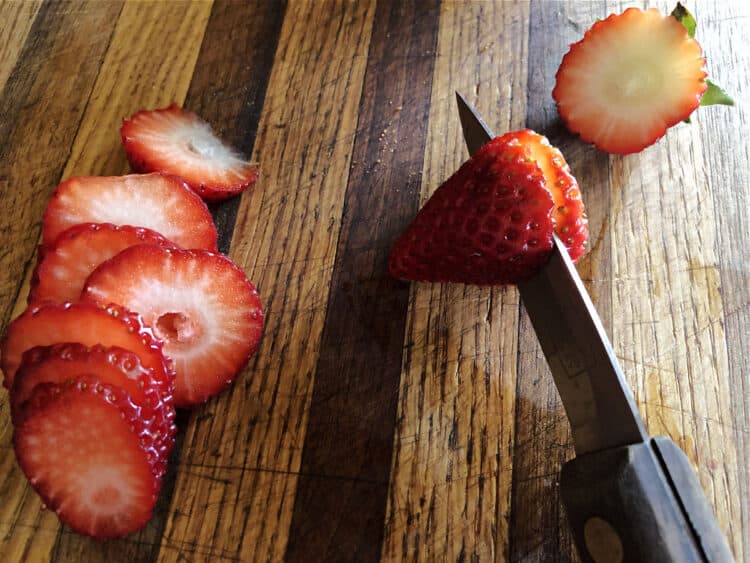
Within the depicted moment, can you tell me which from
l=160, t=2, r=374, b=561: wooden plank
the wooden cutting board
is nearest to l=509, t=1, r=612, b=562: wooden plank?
the wooden cutting board

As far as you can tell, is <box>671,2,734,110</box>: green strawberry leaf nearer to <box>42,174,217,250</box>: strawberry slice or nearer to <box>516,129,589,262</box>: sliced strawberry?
<box>516,129,589,262</box>: sliced strawberry

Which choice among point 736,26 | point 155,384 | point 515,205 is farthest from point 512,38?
point 155,384

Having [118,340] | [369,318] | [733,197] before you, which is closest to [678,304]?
[733,197]

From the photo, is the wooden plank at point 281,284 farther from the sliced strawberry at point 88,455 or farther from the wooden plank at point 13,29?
the wooden plank at point 13,29

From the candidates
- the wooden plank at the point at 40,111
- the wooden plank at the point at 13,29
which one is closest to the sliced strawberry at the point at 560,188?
the wooden plank at the point at 40,111

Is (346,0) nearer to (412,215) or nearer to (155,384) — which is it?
(412,215)
